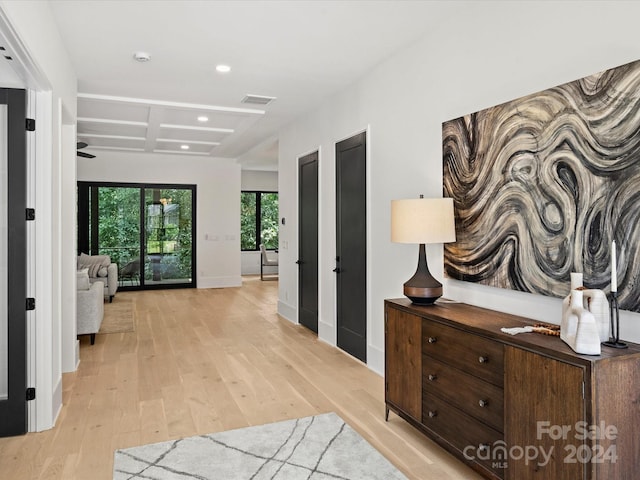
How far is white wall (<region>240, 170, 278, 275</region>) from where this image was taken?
37.8ft

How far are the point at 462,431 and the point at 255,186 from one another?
9783 mm

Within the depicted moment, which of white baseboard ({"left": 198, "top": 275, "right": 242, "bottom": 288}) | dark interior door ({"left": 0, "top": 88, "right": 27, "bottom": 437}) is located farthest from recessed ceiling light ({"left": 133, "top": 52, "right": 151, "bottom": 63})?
white baseboard ({"left": 198, "top": 275, "right": 242, "bottom": 288})

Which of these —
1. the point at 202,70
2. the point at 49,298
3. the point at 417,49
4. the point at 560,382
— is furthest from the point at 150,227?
the point at 560,382

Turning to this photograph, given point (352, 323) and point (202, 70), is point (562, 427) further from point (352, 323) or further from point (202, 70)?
point (202, 70)

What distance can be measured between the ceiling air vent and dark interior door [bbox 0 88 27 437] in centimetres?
253

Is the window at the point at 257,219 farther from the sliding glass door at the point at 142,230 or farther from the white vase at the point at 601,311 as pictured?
the white vase at the point at 601,311

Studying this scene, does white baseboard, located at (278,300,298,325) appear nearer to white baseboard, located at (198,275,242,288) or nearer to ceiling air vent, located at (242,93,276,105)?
ceiling air vent, located at (242,93,276,105)

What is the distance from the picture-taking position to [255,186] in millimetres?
11594

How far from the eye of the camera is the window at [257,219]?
458 inches

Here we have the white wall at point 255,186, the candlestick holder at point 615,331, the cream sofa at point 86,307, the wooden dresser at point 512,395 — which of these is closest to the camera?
the wooden dresser at point 512,395

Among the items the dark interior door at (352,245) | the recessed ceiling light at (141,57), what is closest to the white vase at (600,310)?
the dark interior door at (352,245)

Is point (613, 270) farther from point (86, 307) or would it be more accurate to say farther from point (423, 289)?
point (86, 307)

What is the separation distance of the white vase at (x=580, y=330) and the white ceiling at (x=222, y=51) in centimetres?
216

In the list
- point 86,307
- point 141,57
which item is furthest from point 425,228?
point 86,307
